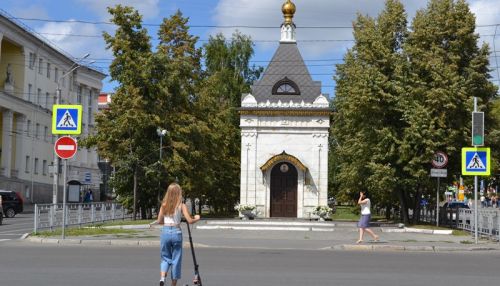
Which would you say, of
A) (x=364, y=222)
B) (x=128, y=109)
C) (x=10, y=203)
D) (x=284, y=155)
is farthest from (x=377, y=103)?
(x=10, y=203)

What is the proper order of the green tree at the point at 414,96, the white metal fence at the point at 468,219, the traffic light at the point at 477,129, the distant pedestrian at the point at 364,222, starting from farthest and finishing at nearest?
the green tree at the point at 414,96 → the white metal fence at the point at 468,219 → the traffic light at the point at 477,129 → the distant pedestrian at the point at 364,222

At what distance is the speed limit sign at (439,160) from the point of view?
107ft

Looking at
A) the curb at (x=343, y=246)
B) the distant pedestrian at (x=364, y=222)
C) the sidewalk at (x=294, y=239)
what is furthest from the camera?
the distant pedestrian at (x=364, y=222)

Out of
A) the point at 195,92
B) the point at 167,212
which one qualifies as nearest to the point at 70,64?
the point at 195,92

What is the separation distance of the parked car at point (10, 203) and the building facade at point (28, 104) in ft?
52.1

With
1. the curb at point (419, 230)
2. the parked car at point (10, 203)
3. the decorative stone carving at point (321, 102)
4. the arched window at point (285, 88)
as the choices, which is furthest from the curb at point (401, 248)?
the parked car at point (10, 203)

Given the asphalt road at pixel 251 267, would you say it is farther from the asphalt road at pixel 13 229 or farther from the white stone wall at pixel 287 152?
the white stone wall at pixel 287 152

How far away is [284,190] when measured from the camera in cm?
4041

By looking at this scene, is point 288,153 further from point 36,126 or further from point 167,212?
point 36,126

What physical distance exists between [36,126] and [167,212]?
6703 centimetres

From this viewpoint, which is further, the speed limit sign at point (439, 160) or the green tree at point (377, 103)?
the green tree at point (377, 103)

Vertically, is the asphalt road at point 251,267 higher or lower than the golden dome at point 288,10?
lower

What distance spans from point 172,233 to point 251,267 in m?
4.60

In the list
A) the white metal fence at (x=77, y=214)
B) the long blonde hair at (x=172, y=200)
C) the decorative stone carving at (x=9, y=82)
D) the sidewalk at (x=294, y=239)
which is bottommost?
the sidewalk at (x=294, y=239)
